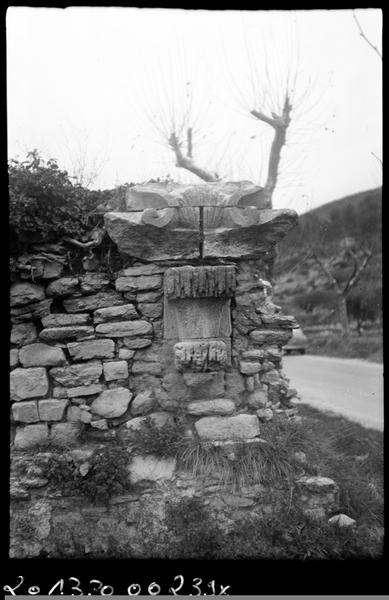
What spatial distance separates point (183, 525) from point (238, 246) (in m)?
2.32

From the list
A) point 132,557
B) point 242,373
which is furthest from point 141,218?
point 132,557

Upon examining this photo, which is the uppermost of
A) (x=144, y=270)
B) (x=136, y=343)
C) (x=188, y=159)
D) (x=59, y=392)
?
(x=188, y=159)

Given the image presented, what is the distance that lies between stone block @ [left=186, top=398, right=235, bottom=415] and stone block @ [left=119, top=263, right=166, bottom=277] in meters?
1.18

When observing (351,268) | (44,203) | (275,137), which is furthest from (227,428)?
(351,268)

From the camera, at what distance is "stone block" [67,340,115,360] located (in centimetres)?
419

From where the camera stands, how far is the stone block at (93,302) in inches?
168

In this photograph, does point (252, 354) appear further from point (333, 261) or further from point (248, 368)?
point (333, 261)

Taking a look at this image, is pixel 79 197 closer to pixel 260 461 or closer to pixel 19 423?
pixel 19 423

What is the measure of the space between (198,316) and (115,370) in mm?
847

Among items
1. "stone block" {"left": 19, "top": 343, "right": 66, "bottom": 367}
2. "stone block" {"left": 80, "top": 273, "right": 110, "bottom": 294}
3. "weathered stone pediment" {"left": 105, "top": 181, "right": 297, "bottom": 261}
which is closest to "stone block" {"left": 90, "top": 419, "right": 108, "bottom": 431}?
"stone block" {"left": 19, "top": 343, "right": 66, "bottom": 367}

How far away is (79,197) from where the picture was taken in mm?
4410

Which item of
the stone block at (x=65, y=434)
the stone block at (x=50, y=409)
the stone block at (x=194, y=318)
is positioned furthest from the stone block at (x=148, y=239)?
the stone block at (x=65, y=434)

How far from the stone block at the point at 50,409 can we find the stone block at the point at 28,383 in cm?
8

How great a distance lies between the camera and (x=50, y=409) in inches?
162
